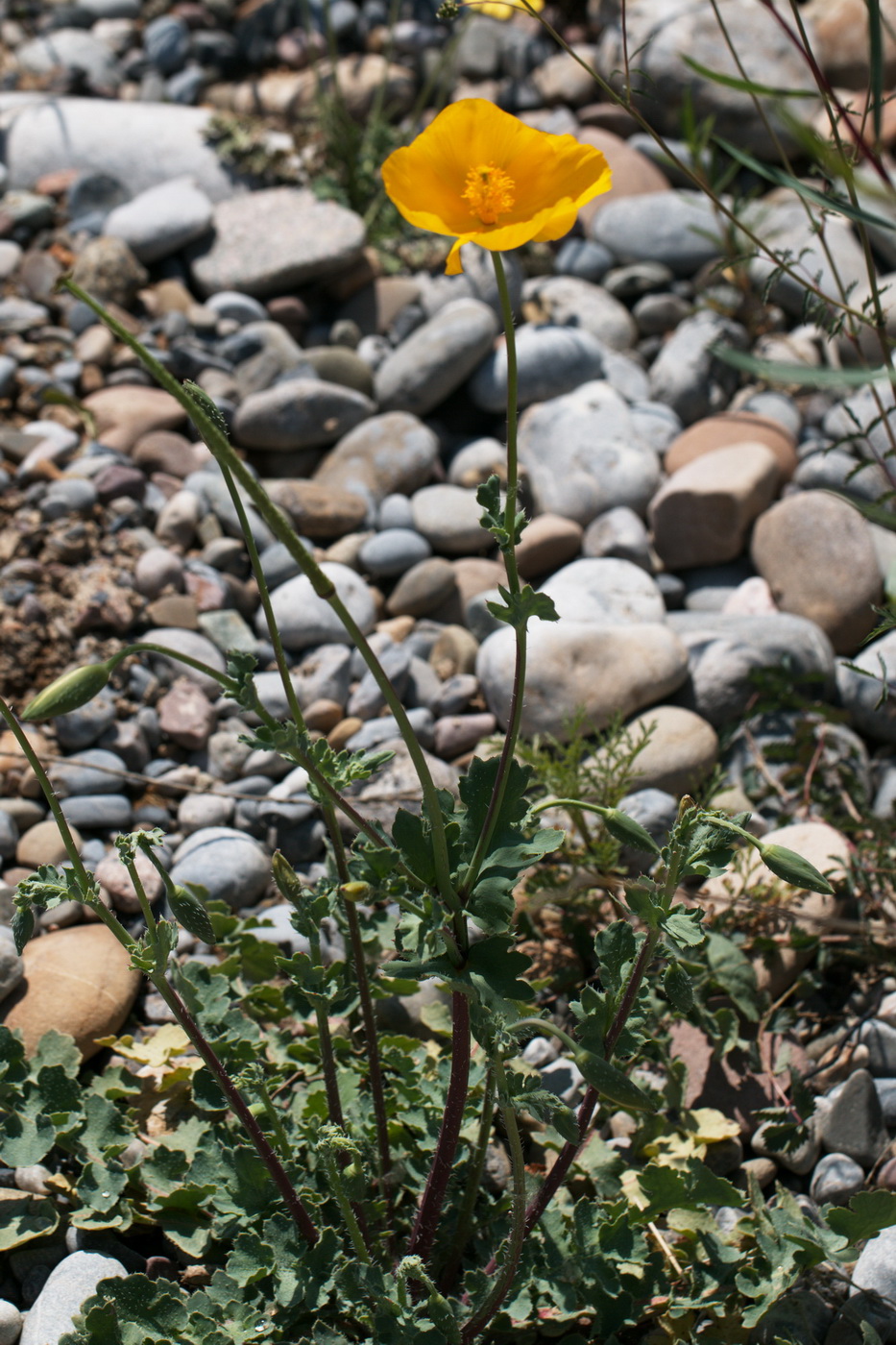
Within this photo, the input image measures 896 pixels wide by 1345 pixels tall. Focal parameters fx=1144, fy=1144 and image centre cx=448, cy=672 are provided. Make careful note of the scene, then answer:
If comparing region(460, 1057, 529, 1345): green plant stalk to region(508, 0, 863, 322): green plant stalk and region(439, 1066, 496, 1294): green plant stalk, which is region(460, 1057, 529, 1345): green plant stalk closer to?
region(439, 1066, 496, 1294): green plant stalk

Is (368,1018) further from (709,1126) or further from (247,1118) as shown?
(709,1126)

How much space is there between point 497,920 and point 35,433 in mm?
3185

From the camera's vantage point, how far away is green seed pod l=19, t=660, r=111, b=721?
4.02 feet

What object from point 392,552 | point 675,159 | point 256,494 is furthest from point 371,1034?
point 392,552

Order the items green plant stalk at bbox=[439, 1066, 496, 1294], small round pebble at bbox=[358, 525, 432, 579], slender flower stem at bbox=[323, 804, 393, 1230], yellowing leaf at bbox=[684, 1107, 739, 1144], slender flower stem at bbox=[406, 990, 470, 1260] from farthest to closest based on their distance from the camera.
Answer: small round pebble at bbox=[358, 525, 432, 579] < yellowing leaf at bbox=[684, 1107, 739, 1144] < green plant stalk at bbox=[439, 1066, 496, 1294] < slender flower stem at bbox=[323, 804, 393, 1230] < slender flower stem at bbox=[406, 990, 470, 1260]

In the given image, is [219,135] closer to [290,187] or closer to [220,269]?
[290,187]

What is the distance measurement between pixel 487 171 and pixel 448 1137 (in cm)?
135

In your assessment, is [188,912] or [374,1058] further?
[374,1058]

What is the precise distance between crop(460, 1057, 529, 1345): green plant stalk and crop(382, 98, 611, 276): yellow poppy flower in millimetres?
1078

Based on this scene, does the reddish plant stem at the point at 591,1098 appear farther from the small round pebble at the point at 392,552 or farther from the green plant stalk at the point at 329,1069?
the small round pebble at the point at 392,552

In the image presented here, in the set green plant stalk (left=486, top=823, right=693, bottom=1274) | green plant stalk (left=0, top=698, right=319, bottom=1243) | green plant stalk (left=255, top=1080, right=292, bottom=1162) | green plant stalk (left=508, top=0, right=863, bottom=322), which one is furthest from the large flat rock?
green plant stalk (left=486, top=823, right=693, bottom=1274)

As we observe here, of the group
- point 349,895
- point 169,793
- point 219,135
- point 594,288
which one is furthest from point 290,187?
point 349,895

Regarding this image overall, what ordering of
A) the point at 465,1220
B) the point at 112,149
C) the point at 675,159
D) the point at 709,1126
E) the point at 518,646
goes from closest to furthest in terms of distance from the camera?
the point at 518,646 → the point at 465,1220 → the point at 675,159 → the point at 709,1126 → the point at 112,149

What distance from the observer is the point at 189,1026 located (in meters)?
1.56
